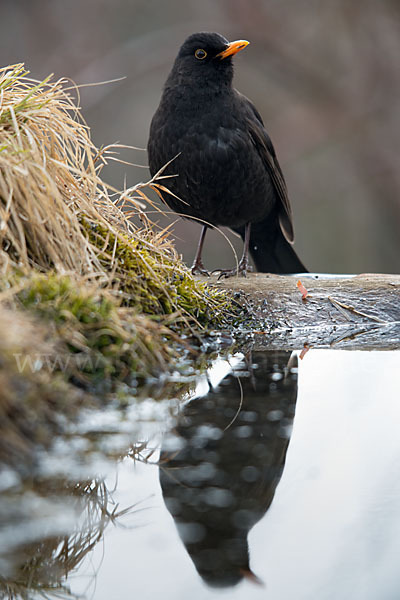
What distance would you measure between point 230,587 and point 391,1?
1018 cm

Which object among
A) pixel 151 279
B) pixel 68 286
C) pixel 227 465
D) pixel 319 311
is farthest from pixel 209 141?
pixel 227 465

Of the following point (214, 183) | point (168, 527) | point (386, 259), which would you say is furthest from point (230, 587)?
point (386, 259)

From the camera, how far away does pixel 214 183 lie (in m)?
3.52

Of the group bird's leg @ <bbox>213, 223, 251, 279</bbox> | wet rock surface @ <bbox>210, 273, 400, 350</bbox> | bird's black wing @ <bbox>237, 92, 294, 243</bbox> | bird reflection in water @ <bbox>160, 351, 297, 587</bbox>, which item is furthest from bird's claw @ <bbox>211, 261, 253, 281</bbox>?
bird reflection in water @ <bbox>160, 351, 297, 587</bbox>

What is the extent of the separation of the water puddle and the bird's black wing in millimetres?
2089

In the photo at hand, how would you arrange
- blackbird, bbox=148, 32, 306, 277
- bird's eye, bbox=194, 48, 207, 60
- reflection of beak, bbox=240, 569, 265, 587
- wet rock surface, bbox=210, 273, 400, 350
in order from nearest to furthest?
1. reflection of beak, bbox=240, 569, 265, 587
2. wet rock surface, bbox=210, 273, 400, 350
3. blackbird, bbox=148, 32, 306, 277
4. bird's eye, bbox=194, 48, 207, 60

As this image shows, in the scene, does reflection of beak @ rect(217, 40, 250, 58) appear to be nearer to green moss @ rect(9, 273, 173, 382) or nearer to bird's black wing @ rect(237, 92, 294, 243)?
bird's black wing @ rect(237, 92, 294, 243)

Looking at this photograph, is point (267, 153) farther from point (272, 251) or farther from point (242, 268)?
point (272, 251)

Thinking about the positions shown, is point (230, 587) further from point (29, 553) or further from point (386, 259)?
point (386, 259)

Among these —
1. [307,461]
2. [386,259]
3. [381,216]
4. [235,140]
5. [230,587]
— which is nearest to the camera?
[230,587]

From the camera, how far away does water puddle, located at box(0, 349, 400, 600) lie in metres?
1.11

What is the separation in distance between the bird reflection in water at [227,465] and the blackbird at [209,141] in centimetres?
158

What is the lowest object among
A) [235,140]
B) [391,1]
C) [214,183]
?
[214,183]

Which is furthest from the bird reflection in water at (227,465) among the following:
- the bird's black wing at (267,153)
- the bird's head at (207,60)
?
the bird's head at (207,60)
